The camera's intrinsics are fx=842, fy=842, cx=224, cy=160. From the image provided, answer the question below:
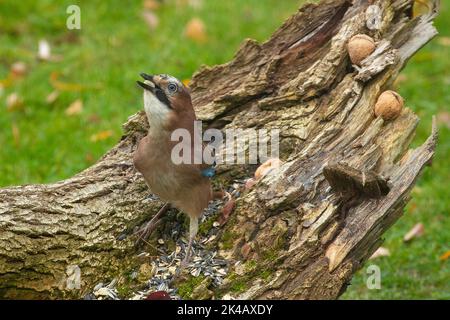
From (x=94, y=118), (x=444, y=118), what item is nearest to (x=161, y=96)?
(x=94, y=118)

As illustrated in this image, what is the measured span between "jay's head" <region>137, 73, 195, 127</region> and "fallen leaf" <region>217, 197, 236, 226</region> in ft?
1.86

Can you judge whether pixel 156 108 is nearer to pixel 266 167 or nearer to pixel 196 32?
pixel 266 167

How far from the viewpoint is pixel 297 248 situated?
4.34 metres

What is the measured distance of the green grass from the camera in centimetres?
643

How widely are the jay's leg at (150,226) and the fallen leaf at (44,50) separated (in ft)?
13.9

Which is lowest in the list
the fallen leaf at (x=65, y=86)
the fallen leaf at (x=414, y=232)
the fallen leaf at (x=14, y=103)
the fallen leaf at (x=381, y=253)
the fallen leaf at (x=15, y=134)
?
the fallen leaf at (x=381, y=253)

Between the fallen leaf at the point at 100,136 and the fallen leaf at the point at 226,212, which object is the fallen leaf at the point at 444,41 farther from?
the fallen leaf at the point at 226,212

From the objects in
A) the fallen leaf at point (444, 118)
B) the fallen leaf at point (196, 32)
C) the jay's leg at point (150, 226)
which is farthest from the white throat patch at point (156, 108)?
the fallen leaf at point (196, 32)

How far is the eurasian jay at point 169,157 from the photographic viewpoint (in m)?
4.50

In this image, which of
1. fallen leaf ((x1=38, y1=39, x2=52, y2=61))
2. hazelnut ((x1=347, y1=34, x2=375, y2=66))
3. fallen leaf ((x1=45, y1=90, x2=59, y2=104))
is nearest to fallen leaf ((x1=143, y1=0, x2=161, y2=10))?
fallen leaf ((x1=38, y1=39, x2=52, y2=61))

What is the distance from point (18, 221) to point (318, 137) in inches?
70.7
